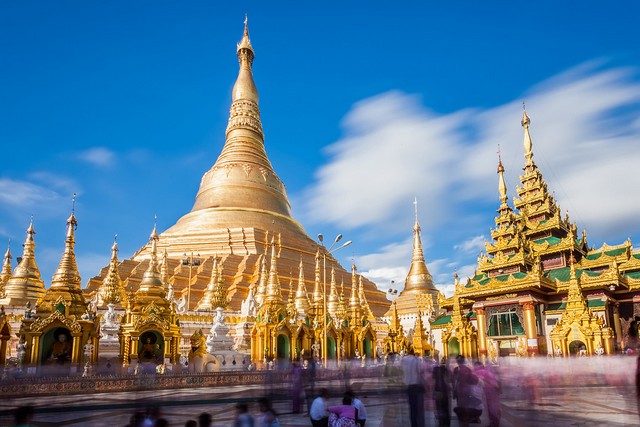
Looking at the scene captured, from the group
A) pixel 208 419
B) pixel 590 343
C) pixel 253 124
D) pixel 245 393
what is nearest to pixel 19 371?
pixel 245 393

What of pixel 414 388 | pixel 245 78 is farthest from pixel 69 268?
pixel 245 78

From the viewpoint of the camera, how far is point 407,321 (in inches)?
1885

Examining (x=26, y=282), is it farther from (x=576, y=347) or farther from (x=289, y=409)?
(x=576, y=347)

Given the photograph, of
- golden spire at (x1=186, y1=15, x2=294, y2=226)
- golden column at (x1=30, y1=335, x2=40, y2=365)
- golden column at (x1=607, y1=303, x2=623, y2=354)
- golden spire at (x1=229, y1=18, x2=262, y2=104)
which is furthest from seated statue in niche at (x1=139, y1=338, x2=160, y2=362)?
golden spire at (x1=229, y1=18, x2=262, y2=104)

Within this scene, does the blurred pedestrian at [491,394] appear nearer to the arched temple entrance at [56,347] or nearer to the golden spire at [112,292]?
the arched temple entrance at [56,347]

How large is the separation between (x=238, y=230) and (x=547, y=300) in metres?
31.2

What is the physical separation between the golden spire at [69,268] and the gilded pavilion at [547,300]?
22.1m

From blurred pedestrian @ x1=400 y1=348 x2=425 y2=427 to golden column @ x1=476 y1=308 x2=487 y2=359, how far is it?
2203 centimetres

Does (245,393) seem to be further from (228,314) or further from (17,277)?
(17,277)

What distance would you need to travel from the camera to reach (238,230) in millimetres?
52562

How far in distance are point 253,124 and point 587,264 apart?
146ft

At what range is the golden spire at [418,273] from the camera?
5563 centimetres

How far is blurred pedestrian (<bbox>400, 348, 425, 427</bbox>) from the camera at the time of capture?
976 centimetres

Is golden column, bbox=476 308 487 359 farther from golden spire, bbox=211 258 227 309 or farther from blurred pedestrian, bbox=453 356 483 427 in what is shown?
blurred pedestrian, bbox=453 356 483 427
